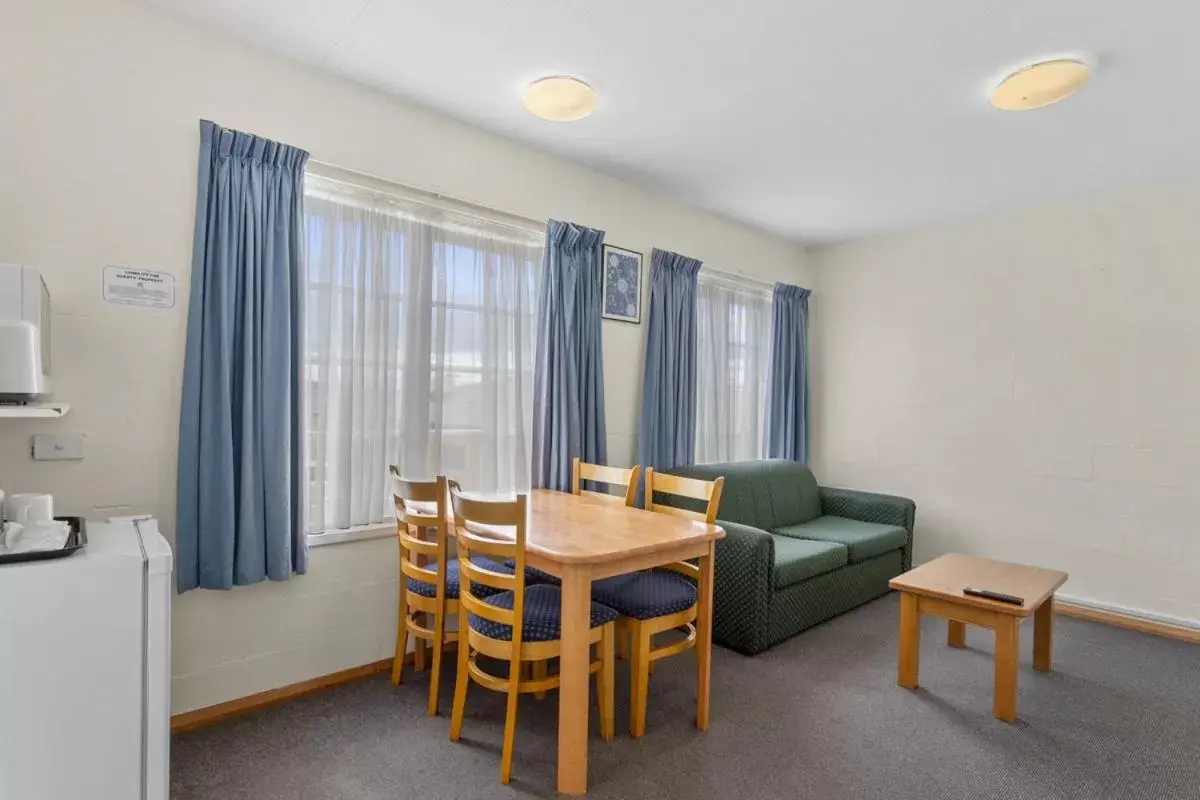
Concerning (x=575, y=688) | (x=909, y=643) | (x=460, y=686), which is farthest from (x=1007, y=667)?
(x=460, y=686)

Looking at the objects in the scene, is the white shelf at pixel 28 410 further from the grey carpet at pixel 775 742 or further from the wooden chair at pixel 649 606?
the wooden chair at pixel 649 606

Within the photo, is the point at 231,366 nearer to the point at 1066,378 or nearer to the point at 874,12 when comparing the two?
the point at 874,12

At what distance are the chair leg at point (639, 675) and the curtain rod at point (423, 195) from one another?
6.83ft

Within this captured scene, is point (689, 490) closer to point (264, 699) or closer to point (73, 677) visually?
point (264, 699)

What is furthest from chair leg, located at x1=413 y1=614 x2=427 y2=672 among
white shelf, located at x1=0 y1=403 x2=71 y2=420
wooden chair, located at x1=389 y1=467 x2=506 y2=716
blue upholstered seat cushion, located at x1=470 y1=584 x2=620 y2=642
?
white shelf, located at x1=0 y1=403 x2=71 y2=420

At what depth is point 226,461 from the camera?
7.61 ft

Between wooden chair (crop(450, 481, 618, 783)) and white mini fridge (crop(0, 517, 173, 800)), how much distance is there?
34.1 inches

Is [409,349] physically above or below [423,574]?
above

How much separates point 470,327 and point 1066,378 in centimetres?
371

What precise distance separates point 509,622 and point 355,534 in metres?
1.06

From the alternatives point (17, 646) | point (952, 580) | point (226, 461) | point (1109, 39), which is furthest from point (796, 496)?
point (17, 646)

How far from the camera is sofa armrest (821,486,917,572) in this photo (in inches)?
171

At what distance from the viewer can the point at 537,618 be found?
2168 mm

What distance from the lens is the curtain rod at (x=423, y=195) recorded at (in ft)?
8.75
